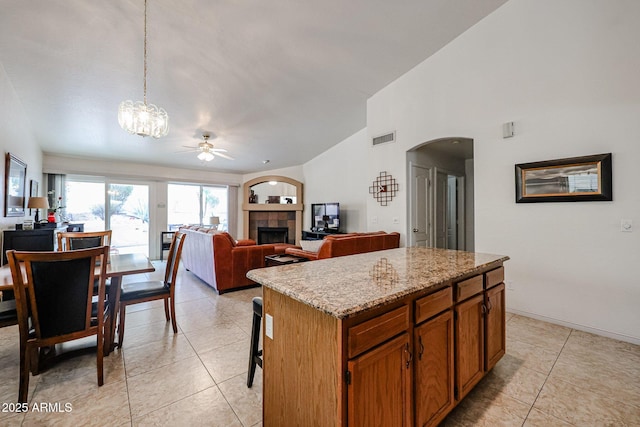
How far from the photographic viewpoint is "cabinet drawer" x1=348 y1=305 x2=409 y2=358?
3.35 ft

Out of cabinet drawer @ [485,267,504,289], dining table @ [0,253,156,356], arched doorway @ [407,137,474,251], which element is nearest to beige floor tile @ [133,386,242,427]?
dining table @ [0,253,156,356]

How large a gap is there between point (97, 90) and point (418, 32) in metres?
4.50

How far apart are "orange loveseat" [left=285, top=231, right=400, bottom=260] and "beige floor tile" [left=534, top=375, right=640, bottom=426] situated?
2.34 m

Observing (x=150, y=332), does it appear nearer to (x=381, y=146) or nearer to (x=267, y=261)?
(x=267, y=261)

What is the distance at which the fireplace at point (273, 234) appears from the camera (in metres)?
8.24

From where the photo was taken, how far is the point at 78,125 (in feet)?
15.3

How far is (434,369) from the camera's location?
4.62 ft

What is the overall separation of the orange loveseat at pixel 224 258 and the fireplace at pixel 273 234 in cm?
359

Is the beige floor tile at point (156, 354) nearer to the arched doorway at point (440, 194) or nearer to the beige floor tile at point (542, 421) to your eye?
the beige floor tile at point (542, 421)

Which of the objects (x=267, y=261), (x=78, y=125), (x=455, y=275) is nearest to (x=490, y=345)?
(x=455, y=275)

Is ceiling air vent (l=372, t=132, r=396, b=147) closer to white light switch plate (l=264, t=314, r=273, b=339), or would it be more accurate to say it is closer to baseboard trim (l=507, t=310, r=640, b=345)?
baseboard trim (l=507, t=310, r=640, b=345)

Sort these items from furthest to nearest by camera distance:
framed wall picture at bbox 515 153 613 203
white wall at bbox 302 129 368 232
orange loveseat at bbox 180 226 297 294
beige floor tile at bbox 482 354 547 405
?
white wall at bbox 302 129 368 232
orange loveseat at bbox 180 226 297 294
framed wall picture at bbox 515 153 613 203
beige floor tile at bbox 482 354 547 405

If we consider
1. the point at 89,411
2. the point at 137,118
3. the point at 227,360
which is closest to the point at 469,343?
the point at 227,360

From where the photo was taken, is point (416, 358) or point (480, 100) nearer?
point (416, 358)
